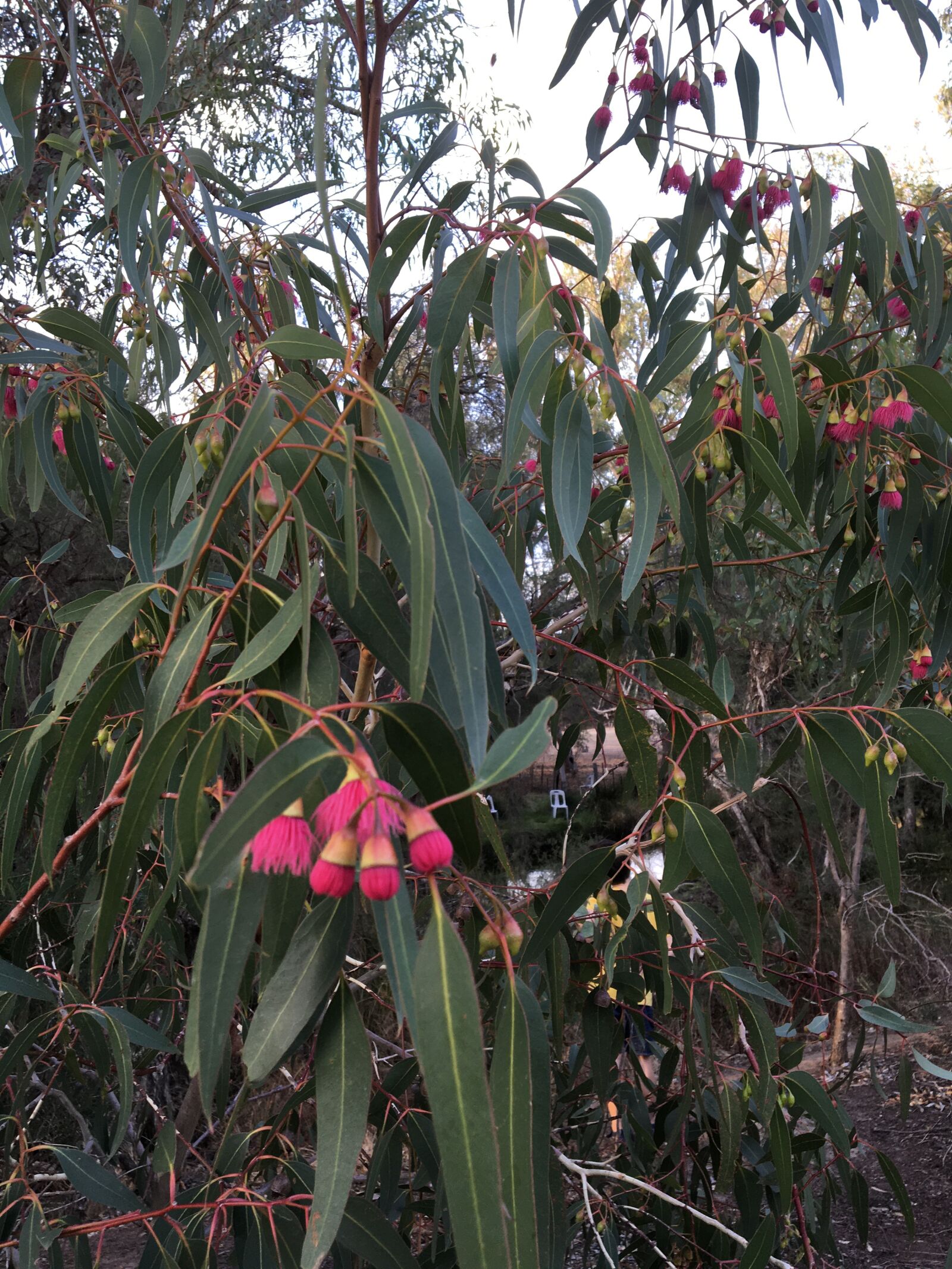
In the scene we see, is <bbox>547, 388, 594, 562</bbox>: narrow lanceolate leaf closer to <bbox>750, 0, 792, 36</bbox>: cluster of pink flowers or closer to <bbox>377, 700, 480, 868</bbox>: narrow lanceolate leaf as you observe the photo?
<bbox>377, 700, 480, 868</bbox>: narrow lanceolate leaf

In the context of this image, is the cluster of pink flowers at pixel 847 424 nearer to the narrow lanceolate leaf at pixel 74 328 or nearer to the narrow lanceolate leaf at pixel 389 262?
the narrow lanceolate leaf at pixel 389 262

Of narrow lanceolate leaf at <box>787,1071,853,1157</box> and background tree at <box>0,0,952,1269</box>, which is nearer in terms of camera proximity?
background tree at <box>0,0,952,1269</box>

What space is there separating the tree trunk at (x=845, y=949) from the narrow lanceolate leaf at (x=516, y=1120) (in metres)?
3.76

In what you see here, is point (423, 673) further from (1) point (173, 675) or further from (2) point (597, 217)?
(2) point (597, 217)

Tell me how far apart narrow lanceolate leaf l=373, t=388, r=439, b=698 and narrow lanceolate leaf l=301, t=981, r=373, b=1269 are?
199 mm

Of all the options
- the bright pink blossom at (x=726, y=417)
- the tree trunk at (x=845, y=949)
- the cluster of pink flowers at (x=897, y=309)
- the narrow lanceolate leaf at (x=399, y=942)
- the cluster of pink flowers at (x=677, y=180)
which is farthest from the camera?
the tree trunk at (x=845, y=949)

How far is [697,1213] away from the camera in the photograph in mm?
1074

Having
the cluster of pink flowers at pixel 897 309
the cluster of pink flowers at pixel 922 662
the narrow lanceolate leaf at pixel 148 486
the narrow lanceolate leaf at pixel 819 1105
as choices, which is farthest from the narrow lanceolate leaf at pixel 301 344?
the cluster of pink flowers at pixel 897 309

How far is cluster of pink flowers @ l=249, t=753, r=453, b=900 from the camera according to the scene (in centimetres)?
33

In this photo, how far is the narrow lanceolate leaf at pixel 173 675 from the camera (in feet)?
1.70

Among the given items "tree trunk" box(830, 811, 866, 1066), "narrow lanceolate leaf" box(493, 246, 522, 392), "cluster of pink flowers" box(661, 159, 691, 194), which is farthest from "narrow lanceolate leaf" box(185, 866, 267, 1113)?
"tree trunk" box(830, 811, 866, 1066)

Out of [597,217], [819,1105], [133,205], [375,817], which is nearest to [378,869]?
[375,817]

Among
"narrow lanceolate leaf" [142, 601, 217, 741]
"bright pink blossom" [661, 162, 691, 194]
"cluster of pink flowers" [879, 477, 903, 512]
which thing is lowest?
"narrow lanceolate leaf" [142, 601, 217, 741]

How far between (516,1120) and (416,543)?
25cm
